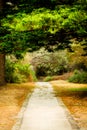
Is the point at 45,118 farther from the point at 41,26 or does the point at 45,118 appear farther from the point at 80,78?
the point at 80,78

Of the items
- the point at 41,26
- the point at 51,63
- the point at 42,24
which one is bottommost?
the point at 51,63

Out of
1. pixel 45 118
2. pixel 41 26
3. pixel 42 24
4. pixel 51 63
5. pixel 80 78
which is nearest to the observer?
pixel 45 118

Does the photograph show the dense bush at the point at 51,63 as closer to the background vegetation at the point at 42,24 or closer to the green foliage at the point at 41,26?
the background vegetation at the point at 42,24

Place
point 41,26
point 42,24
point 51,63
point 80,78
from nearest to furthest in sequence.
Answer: point 42,24
point 41,26
point 80,78
point 51,63

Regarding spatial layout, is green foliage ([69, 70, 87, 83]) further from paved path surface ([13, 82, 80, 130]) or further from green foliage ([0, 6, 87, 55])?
paved path surface ([13, 82, 80, 130])

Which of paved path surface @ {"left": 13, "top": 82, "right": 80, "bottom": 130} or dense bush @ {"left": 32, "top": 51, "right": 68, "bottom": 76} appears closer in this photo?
paved path surface @ {"left": 13, "top": 82, "right": 80, "bottom": 130}

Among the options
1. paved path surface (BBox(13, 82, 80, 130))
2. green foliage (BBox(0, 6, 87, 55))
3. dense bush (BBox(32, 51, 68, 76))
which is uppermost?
green foliage (BBox(0, 6, 87, 55))

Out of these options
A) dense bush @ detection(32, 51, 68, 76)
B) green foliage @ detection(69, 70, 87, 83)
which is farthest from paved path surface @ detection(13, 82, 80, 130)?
dense bush @ detection(32, 51, 68, 76)

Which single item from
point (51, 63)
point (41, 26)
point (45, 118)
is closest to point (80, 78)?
point (51, 63)

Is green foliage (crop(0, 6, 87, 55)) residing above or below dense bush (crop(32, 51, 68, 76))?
above

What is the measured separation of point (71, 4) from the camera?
1884 cm

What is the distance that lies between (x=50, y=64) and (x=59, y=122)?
4383 centimetres

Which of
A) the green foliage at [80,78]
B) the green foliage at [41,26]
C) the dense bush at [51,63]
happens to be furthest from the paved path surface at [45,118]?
the dense bush at [51,63]

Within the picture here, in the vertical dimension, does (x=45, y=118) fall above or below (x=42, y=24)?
below
